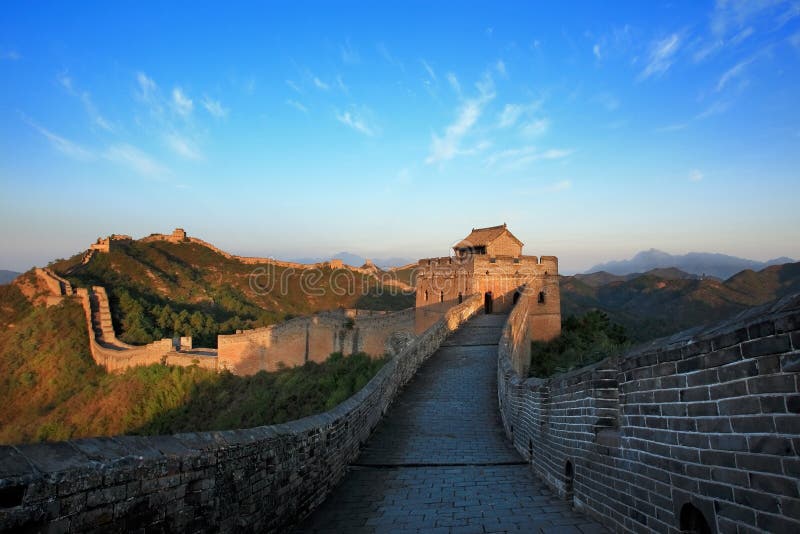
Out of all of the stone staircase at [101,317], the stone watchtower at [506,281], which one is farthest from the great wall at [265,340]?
the stone watchtower at [506,281]

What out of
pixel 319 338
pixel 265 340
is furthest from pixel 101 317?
pixel 319 338

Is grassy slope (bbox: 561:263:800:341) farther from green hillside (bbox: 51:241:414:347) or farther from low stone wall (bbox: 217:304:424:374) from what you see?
low stone wall (bbox: 217:304:424:374)

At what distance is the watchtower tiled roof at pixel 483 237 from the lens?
27250 millimetres

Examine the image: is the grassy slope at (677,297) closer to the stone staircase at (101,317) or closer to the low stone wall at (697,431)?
the stone staircase at (101,317)

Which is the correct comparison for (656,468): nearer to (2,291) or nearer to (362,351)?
(362,351)

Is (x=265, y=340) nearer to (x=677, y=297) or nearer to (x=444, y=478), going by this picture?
(x=444, y=478)

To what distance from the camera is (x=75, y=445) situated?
9.75ft

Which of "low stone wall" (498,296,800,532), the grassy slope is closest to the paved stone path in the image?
"low stone wall" (498,296,800,532)

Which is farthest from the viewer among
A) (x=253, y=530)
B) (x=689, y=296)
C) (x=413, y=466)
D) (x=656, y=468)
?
(x=689, y=296)

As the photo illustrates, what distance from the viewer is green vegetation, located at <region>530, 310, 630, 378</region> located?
20.8 m

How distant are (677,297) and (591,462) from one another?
6405 cm

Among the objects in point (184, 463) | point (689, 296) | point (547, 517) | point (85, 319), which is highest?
point (689, 296)

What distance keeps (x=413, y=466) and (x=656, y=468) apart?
4.49m

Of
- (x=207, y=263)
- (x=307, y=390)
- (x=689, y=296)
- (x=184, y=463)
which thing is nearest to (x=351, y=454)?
(x=184, y=463)
